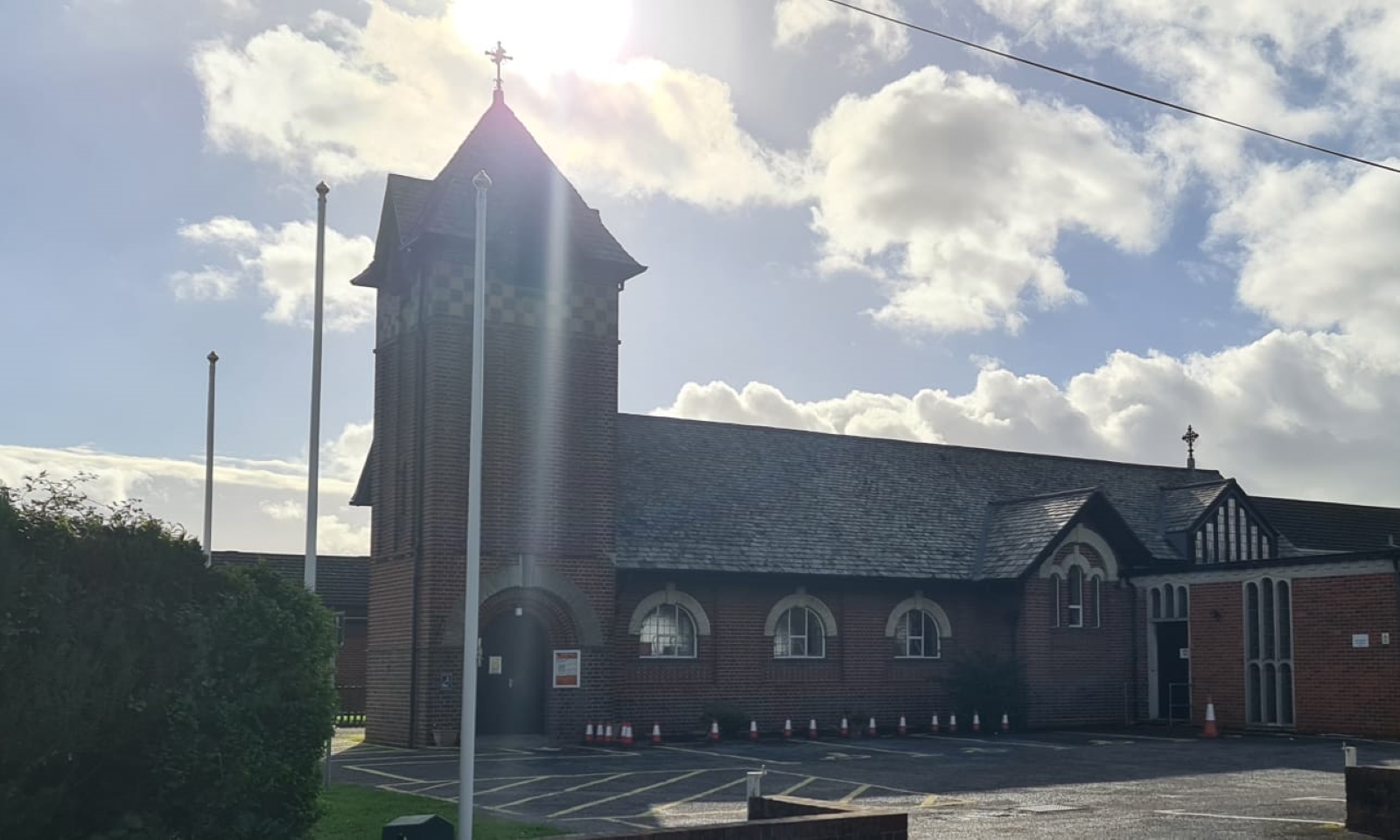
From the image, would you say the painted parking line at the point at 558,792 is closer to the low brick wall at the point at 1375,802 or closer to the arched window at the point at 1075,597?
the low brick wall at the point at 1375,802

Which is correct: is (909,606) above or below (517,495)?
below

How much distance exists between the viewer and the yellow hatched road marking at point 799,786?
19.4 metres

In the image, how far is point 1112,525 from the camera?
35.6m

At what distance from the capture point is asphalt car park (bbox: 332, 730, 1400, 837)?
1623cm

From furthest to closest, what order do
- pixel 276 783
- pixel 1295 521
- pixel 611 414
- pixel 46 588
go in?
pixel 1295 521
pixel 611 414
pixel 276 783
pixel 46 588

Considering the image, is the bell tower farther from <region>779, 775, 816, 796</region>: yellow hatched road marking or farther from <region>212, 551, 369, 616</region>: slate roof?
<region>212, 551, 369, 616</region>: slate roof

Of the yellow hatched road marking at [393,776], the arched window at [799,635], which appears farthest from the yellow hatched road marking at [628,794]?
the arched window at [799,635]

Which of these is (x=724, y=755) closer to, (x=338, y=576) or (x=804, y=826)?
(x=804, y=826)

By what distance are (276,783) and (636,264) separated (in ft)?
68.1

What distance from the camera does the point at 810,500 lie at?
35000mm

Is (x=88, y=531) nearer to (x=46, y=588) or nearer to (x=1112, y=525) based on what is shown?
(x=46, y=588)

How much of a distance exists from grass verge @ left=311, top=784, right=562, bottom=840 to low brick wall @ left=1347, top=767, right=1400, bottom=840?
8.58 metres

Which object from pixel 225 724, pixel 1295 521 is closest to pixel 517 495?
pixel 225 724

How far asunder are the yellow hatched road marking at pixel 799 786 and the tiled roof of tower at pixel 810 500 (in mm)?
9647
